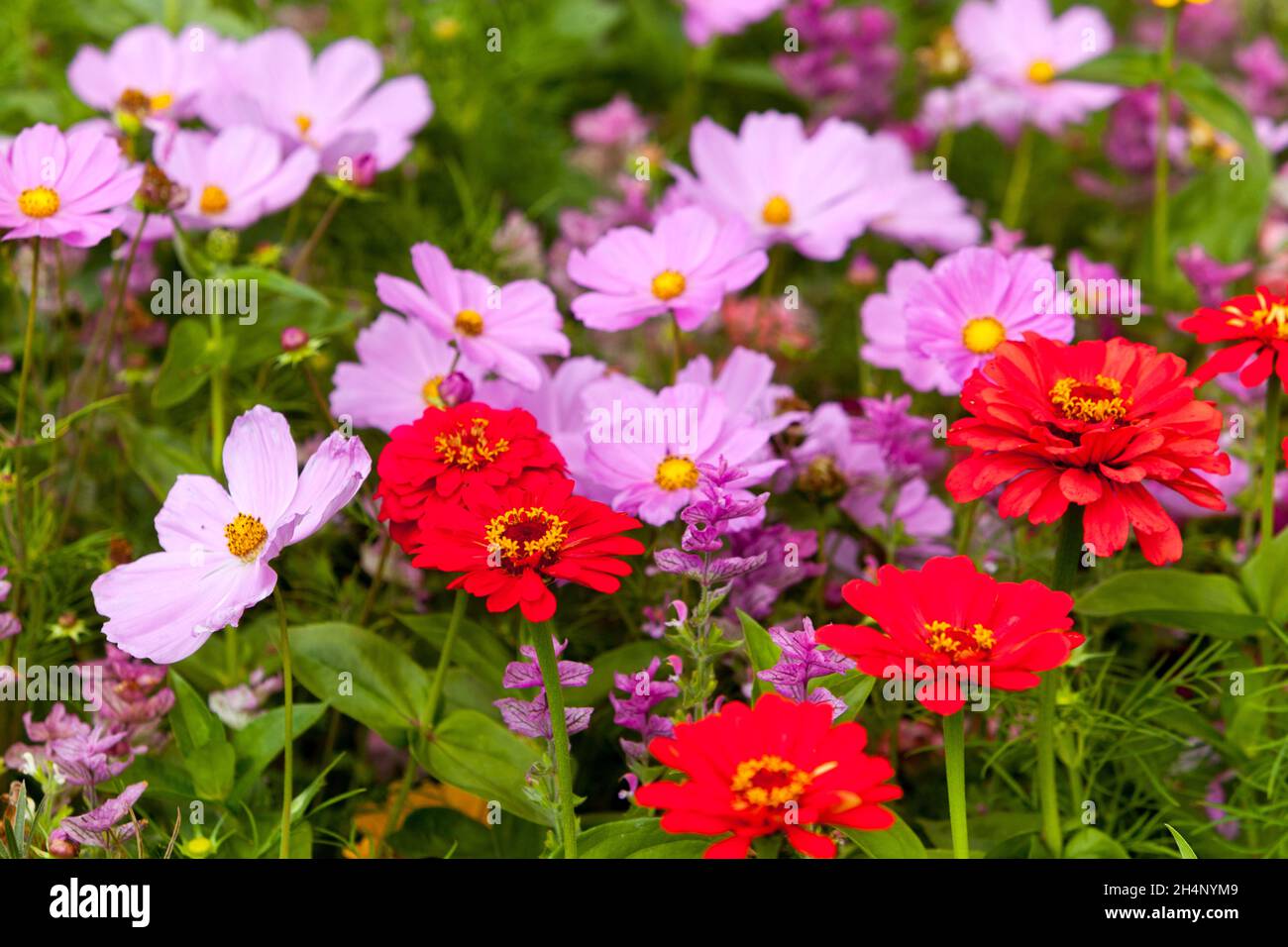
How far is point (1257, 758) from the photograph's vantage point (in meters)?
0.77

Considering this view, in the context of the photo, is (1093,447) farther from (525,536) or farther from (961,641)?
(525,536)

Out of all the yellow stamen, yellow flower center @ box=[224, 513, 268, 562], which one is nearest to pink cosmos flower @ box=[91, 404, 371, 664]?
yellow flower center @ box=[224, 513, 268, 562]

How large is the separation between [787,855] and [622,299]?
14.0 inches

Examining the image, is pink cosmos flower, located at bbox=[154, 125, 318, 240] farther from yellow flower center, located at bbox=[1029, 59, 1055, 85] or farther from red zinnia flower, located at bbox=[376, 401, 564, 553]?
yellow flower center, located at bbox=[1029, 59, 1055, 85]

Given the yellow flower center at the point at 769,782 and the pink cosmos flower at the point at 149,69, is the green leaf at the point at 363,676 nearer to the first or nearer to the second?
the yellow flower center at the point at 769,782

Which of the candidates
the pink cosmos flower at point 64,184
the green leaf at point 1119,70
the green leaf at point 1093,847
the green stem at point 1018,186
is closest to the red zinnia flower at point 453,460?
the pink cosmos flower at point 64,184

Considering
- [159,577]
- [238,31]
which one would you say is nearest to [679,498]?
[159,577]

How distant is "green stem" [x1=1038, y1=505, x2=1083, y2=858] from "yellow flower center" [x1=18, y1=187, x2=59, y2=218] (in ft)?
1.76

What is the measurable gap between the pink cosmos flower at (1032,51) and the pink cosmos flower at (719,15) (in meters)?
0.19

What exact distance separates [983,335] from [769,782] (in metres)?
0.35

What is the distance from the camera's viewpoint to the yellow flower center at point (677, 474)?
0.77m

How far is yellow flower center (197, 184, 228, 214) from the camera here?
37.0 inches

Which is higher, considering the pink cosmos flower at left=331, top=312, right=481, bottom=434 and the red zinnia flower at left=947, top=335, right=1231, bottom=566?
the pink cosmos flower at left=331, top=312, right=481, bottom=434
